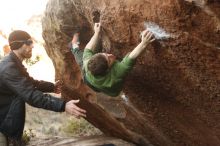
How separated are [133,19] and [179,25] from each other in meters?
0.81

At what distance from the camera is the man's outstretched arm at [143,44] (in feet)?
16.9

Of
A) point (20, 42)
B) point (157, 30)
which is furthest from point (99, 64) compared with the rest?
point (20, 42)

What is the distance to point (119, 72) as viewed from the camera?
5453 millimetres

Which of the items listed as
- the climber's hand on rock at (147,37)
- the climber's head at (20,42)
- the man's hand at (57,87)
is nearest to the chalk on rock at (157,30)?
the climber's hand on rock at (147,37)

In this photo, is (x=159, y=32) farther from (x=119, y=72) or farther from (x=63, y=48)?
(x=63, y=48)

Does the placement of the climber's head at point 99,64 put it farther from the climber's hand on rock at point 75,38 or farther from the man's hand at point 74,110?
the climber's hand on rock at point 75,38

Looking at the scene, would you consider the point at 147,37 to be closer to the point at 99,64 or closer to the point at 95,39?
the point at 99,64

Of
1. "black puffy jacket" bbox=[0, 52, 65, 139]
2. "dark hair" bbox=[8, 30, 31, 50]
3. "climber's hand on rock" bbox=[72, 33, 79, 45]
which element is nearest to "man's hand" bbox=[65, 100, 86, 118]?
"black puffy jacket" bbox=[0, 52, 65, 139]

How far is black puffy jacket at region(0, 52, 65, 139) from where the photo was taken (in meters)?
5.84

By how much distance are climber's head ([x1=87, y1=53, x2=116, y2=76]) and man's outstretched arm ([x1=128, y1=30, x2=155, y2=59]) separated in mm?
369

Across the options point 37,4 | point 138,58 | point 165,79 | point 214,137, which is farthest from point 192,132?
point 37,4

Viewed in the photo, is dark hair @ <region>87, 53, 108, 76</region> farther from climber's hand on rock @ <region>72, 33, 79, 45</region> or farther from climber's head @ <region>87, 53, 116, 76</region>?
climber's hand on rock @ <region>72, 33, 79, 45</region>

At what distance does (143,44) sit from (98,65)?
0.69 metres

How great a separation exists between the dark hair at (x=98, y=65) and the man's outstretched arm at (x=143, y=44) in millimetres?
377
